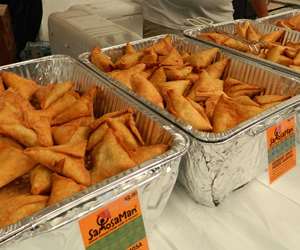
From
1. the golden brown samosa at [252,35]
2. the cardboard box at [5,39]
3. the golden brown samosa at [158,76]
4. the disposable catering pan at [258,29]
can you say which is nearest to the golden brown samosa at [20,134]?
the golden brown samosa at [158,76]

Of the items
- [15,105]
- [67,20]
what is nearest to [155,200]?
[15,105]

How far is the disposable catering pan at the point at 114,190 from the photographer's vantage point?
451mm

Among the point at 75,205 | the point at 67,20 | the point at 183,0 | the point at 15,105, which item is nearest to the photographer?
the point at 75,205

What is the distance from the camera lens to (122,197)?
1.66 feet

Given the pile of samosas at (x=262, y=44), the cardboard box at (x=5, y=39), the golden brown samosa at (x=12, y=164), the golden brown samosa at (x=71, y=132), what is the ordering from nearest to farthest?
the golden brown samosa at (x=12, y=164) → the golden brown samosa at (x=71, y=132) → the pile of samosas at (x=262, y=44) → the cardboard box at (x=5, y=39)

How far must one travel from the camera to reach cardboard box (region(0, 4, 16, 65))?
174 cm

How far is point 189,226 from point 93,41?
1048 mm

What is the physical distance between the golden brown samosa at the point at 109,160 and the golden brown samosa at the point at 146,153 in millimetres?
17

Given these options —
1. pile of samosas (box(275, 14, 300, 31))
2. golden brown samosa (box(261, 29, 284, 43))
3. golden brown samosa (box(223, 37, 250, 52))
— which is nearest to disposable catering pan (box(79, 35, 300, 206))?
golden brown samosa (box(223, 37, 250, 52))

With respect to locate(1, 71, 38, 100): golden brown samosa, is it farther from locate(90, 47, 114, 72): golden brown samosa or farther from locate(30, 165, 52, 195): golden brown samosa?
locate(30, 165, 52, 195): golden brown samosa

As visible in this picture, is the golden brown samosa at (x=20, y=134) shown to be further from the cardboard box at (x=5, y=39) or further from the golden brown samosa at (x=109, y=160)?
the cardboard box at (x=5, y=39)

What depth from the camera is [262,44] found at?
1.13 m

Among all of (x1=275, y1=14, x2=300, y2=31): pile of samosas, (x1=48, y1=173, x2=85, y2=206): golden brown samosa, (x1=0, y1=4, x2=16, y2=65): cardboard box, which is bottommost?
(x1=0, y1=4, x2=16, y2=65): cardboard box

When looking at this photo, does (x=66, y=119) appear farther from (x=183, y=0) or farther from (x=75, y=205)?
(x=183, y=0)
